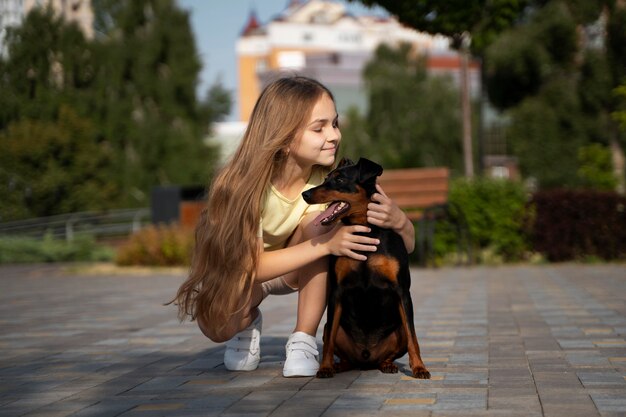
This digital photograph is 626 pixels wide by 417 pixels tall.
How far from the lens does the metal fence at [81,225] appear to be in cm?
2179

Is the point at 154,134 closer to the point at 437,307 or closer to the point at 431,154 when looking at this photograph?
the point at 431,154

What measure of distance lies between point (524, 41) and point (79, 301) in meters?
30.2

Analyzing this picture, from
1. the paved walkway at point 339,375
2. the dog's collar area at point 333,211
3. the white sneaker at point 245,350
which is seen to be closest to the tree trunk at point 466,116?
the paved walkway at point 339,375

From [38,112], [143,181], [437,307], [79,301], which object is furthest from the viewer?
[143,181]

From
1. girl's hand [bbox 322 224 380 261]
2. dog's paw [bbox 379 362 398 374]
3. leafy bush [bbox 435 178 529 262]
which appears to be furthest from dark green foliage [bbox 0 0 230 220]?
girl's hand [bbox 322 224 380 261]

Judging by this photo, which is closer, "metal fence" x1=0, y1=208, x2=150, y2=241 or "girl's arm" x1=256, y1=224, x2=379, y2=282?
"girl's arm" x1=256, y1=224, x2=379, y2=282

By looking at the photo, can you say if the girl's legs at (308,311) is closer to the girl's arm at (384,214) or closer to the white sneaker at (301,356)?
the white sneaker at (301,356)

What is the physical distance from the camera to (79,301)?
36.8 feet

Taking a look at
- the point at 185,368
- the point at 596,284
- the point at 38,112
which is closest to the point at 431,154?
the point at 38,112

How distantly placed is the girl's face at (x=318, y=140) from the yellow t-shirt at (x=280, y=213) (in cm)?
21

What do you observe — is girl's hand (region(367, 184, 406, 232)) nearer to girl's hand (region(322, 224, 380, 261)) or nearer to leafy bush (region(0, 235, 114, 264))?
girl's hand (region(322, 224, 380, 261))

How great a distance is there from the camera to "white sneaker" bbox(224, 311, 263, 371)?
5.61 m

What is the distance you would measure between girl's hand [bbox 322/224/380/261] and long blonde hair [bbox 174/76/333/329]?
53cm

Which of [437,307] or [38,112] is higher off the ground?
[38,112]
